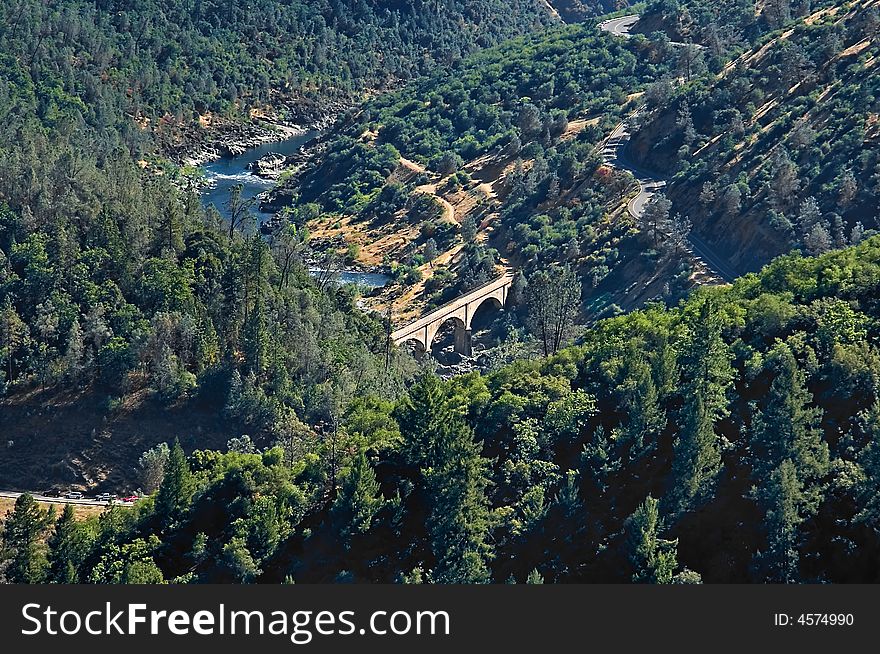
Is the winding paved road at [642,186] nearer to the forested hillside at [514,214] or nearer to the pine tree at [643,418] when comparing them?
the forested hillside at [514,214]

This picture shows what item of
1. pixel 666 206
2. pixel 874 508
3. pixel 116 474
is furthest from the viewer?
pixel 666 206

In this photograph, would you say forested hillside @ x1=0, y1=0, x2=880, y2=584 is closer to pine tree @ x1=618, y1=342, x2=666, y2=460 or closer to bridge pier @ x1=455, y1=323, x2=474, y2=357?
pine tree @ x1=618, y1=342, x2=666, y2=460

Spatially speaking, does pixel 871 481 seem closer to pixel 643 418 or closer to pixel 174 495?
pixel 643 418

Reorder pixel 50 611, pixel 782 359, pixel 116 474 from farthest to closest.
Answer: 1. pixel 116 474
2. pixel 782 359
3. pixel 50 611

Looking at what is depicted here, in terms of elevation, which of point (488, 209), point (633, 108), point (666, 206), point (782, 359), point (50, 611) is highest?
point (633, 108)

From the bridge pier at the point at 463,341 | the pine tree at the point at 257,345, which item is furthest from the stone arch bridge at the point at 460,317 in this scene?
the pine tree at the point at 257,345

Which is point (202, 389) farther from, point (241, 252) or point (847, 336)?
point (847, 336)

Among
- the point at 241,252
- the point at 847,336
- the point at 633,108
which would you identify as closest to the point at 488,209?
the point at 633,108
